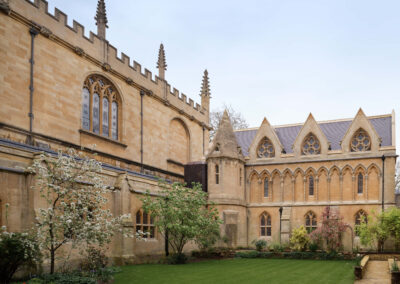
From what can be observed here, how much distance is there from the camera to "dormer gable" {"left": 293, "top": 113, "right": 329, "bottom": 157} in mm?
36812

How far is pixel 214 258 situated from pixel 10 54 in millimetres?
18062

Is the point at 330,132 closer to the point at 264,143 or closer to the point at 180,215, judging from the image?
the point at 264,143

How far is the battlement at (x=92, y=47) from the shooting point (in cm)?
2247

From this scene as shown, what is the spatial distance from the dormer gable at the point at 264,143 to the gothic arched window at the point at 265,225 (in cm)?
535

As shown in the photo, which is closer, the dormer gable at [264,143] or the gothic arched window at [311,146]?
the gothic arched window at [311,146]

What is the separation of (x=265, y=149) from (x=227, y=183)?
645cm

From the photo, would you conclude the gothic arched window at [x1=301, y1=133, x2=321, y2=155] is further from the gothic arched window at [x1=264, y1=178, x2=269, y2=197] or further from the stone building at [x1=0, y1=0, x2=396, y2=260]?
the gothic arched window at [x1=264, y1=178, x2=269, y2=197]

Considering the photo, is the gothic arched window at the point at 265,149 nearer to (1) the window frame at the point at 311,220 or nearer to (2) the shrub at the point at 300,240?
(1) the window frame at the point at 311,220

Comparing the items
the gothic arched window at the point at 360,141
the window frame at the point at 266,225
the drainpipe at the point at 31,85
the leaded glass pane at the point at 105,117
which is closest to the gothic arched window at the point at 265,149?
the window frame at the point at 266,225

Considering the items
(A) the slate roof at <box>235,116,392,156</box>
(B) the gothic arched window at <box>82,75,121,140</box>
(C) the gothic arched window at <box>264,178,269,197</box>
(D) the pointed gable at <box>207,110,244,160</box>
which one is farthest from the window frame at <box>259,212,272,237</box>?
(B) the gothic arched window at <box>82,75,121,140</box>

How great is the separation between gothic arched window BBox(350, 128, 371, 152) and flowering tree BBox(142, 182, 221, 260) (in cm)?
1575

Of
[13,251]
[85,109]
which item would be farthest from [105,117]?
[13,251]

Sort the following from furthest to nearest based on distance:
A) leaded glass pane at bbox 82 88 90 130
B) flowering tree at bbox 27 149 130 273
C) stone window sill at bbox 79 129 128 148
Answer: leaded glass pane at bbox 82 88 90 130
stone window sill at bbox 79 129 128 148
flowering tree at bbox 27 149 130 273

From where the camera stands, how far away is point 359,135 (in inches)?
1395
